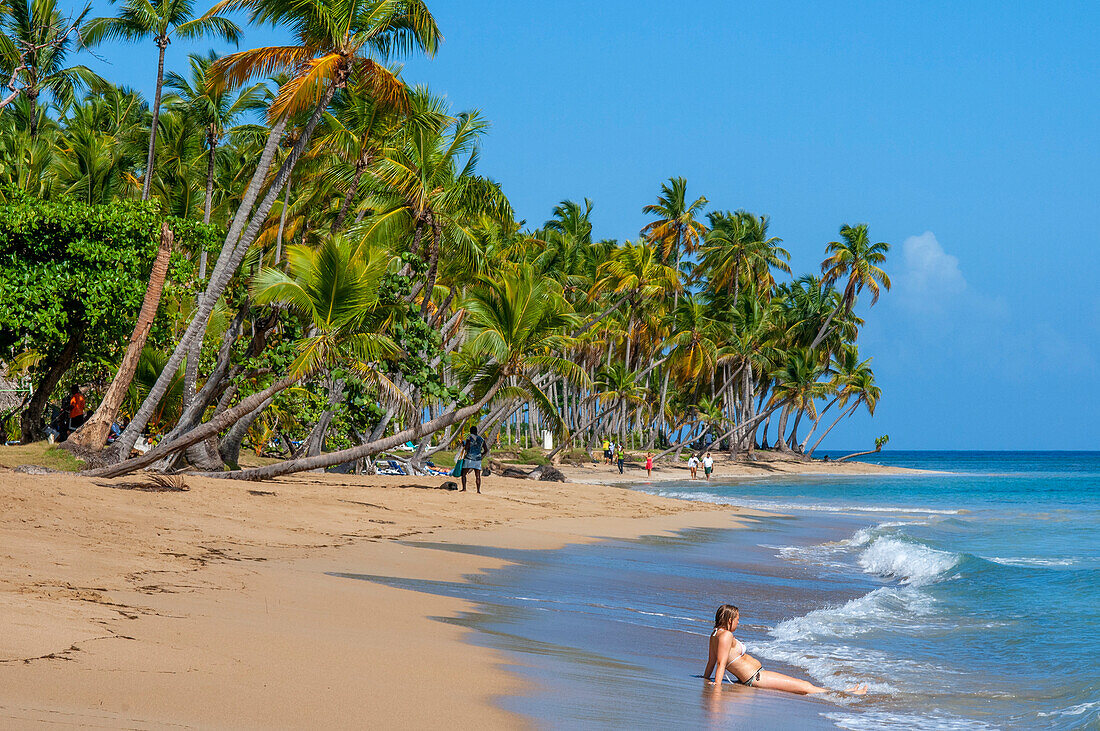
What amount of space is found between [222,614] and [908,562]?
10335mm

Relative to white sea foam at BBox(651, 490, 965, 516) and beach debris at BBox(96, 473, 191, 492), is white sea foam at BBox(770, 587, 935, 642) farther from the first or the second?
white sea foam at BBox(651, 490, 965, 516)

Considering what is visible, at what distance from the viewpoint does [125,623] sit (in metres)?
5.44

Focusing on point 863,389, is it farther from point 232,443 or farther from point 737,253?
point 232,443

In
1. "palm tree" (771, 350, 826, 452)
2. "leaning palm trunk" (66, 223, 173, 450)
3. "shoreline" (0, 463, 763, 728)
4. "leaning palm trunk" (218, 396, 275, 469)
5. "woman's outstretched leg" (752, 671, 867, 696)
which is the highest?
"palm tree" (771, 350, 826, 452)

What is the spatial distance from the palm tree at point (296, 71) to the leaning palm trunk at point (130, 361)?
1.32ft

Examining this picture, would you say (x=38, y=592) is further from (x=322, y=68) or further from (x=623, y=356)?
(x=623, y=356)

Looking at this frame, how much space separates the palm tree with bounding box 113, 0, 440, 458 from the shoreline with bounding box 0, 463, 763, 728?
266cm

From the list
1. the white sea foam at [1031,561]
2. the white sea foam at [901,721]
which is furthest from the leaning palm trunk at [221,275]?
the white sea foam at [1031,561]

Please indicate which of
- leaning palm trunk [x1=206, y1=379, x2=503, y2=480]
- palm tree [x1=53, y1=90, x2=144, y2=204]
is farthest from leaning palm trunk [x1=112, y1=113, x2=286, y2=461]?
palm tree [x1=53, y1=90, x2=144, y2=204]

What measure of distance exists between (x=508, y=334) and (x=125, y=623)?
12987 mm

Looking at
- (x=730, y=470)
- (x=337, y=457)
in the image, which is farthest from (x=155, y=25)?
(x=730, y=470)

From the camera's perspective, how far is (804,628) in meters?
8.30

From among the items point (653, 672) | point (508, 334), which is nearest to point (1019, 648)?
point (653, 672)

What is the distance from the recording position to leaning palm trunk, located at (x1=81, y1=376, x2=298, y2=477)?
44.2ft
